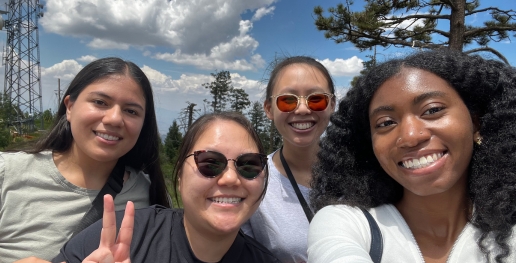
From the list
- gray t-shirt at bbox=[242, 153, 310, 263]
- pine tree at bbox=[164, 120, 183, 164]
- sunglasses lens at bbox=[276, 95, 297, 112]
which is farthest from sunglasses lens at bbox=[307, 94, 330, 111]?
pine tree at bbox=[164, 120, 183, 164]

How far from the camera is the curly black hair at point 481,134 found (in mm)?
1414

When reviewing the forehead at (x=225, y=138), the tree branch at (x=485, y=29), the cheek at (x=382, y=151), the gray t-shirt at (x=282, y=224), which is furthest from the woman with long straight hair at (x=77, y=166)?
the tree branch at (x=485, y=29)

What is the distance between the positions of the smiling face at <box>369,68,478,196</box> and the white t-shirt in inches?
7.8

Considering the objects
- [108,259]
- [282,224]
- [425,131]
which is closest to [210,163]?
[108,259]

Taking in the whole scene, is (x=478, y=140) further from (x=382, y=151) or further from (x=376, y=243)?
(x=376, y=243)

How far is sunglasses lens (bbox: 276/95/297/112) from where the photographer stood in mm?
2361

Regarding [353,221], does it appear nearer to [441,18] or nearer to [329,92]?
[329,92]

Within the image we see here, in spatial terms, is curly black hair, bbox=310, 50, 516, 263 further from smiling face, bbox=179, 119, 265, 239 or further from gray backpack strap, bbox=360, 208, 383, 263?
smiling face, bbox=179, 119, 265, 239

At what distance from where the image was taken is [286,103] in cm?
239

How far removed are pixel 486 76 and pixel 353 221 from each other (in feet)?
2.79

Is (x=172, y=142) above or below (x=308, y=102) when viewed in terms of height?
below

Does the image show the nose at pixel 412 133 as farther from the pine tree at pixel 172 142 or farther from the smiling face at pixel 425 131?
the pine tree at pixel 172 142

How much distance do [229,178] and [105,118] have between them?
0.97m

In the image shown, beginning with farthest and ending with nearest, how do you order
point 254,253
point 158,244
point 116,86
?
point 116,86 → point 254,253 → point 158,244
